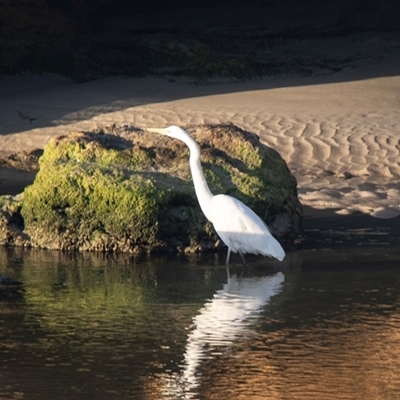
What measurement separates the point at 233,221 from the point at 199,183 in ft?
1.29

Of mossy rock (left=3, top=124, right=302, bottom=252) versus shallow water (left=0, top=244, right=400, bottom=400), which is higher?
mossy rock (left=3, top=124, right=302, bottom=252)

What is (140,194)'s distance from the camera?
27.6 feet

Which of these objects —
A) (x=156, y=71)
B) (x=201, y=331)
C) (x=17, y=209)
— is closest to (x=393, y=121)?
(x=156, y=71)

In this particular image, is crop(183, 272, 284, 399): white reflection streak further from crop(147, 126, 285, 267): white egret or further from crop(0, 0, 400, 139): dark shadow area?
crop(0, 0, 400, 139): dark shadow area

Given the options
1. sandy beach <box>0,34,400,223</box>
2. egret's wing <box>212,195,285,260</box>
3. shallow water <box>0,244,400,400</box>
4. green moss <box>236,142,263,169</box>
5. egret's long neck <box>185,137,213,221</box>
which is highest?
sandy beach <box>0,34,400,223</box>

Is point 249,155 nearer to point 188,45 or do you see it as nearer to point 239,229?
point 239,229

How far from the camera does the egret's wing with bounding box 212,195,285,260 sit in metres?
7.96

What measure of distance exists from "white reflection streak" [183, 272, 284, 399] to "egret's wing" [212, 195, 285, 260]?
0.31 metres

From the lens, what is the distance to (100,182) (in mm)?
8562

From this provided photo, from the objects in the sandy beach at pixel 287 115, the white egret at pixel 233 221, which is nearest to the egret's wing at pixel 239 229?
the white egret at pixel 233 221

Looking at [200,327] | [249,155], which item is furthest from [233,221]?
[200,327]

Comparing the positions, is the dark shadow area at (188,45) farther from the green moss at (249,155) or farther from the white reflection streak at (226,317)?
the white reflection streak at (226,317)

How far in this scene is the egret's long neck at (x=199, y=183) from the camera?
810cm

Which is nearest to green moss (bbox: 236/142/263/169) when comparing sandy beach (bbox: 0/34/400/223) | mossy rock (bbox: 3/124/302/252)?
mossy rock (bbox: 3/124/302/252)
